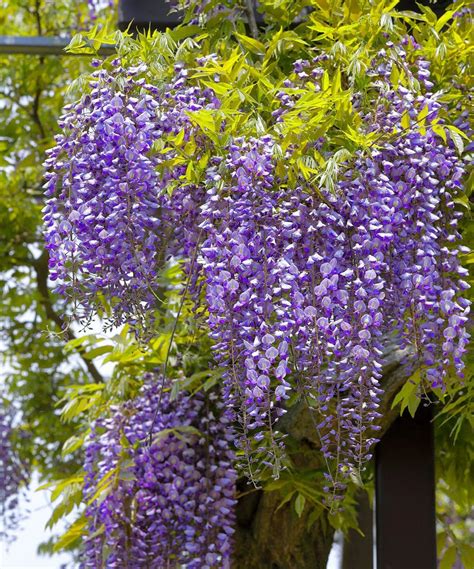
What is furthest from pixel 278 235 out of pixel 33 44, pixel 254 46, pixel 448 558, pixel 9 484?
pixel 9 484

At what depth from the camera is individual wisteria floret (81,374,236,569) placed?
9.91 ft

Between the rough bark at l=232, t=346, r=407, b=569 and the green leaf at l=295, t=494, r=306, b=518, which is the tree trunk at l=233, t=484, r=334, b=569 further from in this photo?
the green leaf at l=295, t=494, r=306, b=518

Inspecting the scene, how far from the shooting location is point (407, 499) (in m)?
2.98

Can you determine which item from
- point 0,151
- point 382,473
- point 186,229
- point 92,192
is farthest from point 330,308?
point 0,151

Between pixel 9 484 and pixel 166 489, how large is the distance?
1774mm

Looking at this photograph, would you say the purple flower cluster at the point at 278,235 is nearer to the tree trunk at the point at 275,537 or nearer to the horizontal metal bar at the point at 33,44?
the tree trunk at the point at 275,537

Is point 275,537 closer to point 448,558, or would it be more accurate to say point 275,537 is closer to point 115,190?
point 448,558

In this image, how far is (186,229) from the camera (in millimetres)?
2330

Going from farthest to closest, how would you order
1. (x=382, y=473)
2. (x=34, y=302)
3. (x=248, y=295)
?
(x=34, y=302), (x=382, y=473), (x=248, y=295)

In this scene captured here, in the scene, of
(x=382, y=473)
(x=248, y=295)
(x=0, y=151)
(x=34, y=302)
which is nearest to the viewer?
(x=248, y=295)

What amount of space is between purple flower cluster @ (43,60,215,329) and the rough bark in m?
0.87

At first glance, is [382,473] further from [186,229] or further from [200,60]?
[200,60]

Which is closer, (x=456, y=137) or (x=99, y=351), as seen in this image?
(x=456, y=137)

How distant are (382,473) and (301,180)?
3.56ft
